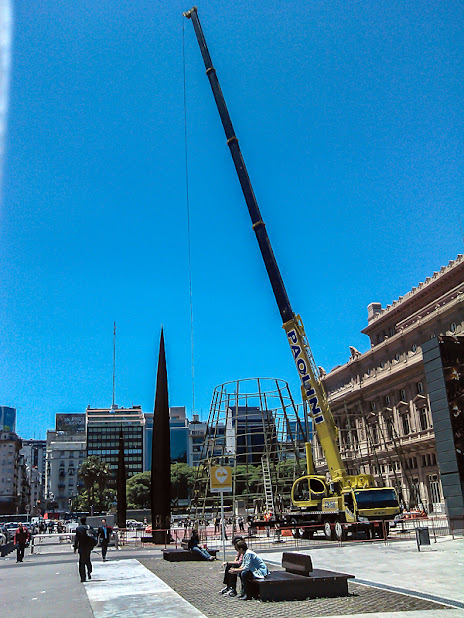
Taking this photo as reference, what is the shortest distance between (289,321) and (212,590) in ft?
67.8

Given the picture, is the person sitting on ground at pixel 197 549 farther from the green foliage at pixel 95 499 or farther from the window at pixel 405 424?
the green foliage at pixel 95 499

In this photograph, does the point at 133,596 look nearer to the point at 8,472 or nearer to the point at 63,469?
the point at 8,472

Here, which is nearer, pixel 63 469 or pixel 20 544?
pixel 20 544

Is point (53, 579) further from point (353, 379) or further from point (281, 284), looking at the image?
point (353, 379)

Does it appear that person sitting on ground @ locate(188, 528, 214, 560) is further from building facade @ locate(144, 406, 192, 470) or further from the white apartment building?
the white apartment building

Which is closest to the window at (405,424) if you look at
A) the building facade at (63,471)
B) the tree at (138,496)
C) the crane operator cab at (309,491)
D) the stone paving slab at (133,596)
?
the crane operator cab at (309,491)

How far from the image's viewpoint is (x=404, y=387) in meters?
66.4

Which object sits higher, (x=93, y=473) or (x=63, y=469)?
(x=63, y=469)

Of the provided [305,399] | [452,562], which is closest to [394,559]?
[452,562]

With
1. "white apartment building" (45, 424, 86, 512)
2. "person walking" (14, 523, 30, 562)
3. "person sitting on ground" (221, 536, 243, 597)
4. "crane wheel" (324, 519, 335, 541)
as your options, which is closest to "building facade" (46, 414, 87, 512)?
"white apartment building" (45, 424, 86, 512)

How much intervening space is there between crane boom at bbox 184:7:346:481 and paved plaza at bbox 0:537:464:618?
10.4 meters

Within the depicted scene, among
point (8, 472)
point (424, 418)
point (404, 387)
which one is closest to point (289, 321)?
point (424, 418)

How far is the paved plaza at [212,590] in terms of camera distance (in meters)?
10.1

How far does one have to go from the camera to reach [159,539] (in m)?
34.7
